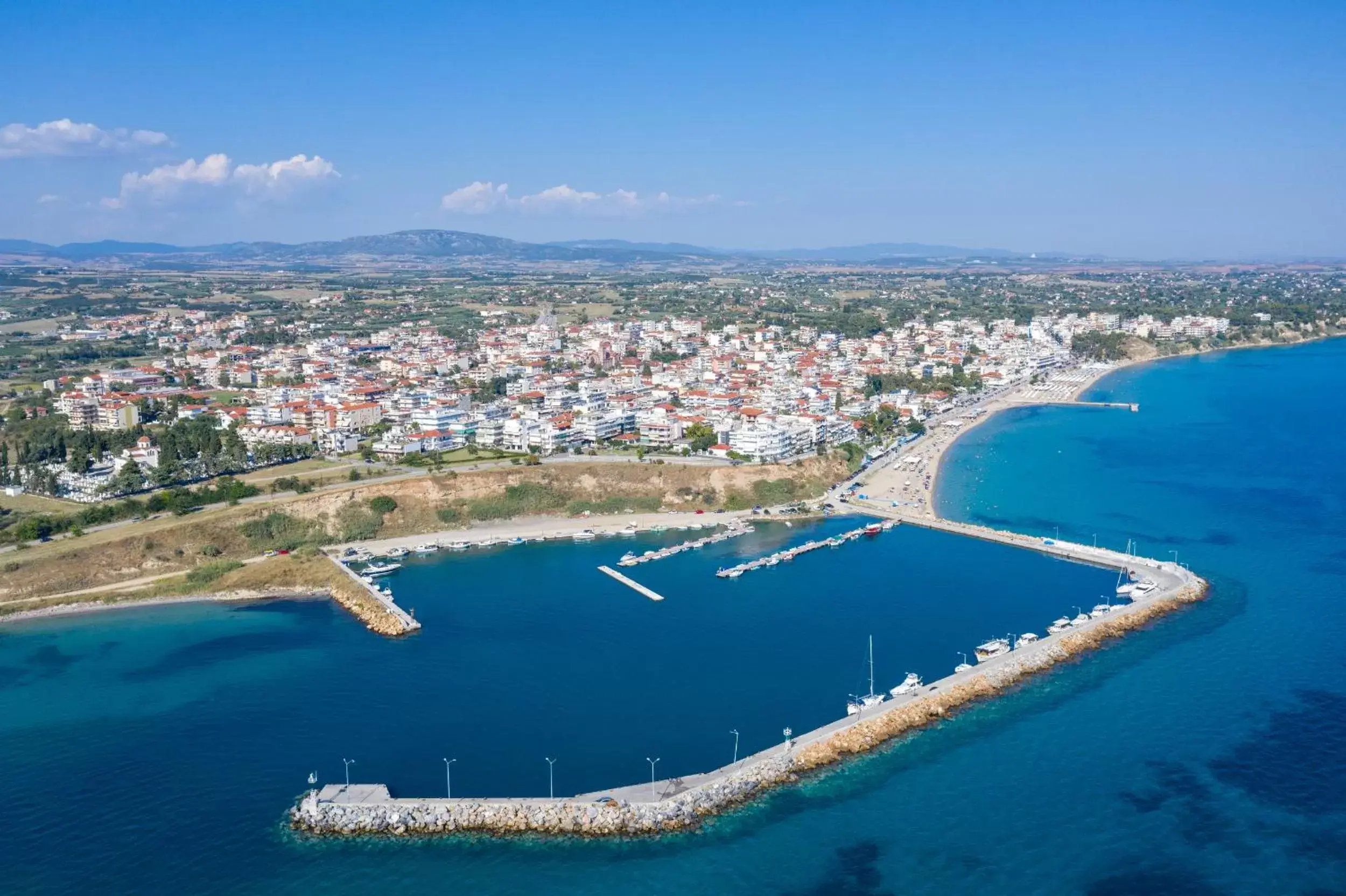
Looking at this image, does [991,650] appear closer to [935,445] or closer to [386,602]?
[386,602]

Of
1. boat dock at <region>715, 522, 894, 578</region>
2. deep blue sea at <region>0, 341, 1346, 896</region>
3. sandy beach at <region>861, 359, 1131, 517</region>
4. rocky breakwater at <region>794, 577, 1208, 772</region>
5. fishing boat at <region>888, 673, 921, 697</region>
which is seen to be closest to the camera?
deep blue sea at <region>0, 341, 1346, 896</region>

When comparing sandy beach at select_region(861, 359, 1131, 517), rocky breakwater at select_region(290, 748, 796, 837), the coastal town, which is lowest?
rocky breakwater at select_region(290, 748, 796, 837)

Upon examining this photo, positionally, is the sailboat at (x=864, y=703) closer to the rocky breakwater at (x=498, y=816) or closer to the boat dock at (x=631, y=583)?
the rocky breakwater at (x=498, y=816)

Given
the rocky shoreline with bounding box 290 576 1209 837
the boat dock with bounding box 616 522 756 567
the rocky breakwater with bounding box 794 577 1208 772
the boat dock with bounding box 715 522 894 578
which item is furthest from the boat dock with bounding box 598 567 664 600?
the rocky shoreline with bounding box 290 576 1209 837

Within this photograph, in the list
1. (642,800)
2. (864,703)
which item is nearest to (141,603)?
(642,800)

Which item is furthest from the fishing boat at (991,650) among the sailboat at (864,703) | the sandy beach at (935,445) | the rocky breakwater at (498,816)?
the sandy beach at (935,445)

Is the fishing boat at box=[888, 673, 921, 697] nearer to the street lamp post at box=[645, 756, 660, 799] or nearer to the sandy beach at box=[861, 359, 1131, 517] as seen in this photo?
the street lamp post at box=[645, 756, 660, 799]
